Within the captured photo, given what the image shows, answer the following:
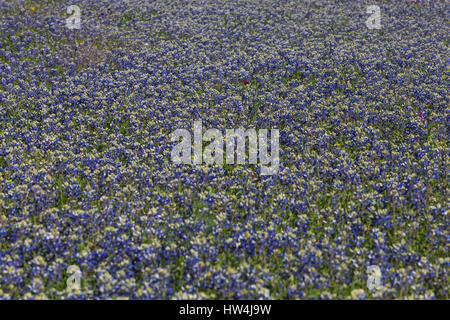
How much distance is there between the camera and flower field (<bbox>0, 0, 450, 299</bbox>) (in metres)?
5.27

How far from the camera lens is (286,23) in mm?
17547

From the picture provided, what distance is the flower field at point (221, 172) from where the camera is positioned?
17.3ft

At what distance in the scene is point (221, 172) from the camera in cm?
726

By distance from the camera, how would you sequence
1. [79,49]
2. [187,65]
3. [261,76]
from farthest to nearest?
1. [79,49]
2. [187,65]
3. [261,76]

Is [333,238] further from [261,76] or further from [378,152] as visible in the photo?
[261,76]

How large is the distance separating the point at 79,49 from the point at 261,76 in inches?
234

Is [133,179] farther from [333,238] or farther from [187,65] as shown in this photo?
[187,65]

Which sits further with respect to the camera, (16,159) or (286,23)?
(286,23)

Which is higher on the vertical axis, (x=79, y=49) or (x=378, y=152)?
(x=79, y=49)

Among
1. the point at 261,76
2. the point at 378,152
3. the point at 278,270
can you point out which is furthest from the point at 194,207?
the point at 261,76

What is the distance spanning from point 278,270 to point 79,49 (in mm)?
10817

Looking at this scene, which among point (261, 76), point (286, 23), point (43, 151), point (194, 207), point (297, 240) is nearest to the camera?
point (297, 240)
